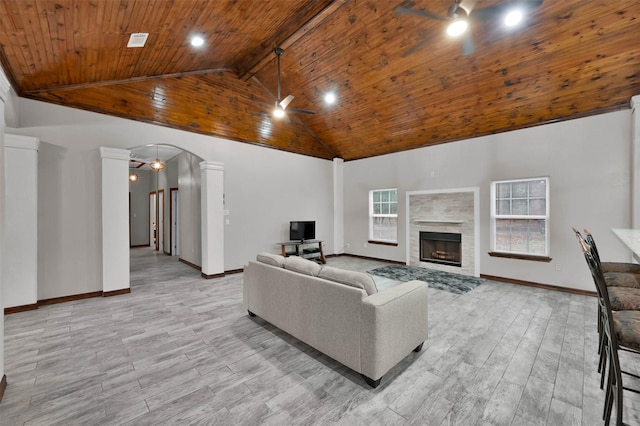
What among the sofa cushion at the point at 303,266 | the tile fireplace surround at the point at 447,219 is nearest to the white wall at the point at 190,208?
the sofa cushion at the point at 303,266

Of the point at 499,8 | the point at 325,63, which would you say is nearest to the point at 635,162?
the point at 499,8

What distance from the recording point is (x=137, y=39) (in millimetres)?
3250

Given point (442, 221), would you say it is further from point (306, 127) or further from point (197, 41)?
point (197, 41)

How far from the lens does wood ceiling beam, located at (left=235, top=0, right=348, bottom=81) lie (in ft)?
12.1

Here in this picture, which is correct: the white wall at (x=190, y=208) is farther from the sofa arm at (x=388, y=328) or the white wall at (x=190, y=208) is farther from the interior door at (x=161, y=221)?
the sofa arm at (x=388, y=328)

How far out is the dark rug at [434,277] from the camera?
4.71 metres

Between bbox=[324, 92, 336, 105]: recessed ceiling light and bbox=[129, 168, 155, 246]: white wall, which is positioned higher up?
bbox=[324, 92, 336, 105]: recessed ceiling light

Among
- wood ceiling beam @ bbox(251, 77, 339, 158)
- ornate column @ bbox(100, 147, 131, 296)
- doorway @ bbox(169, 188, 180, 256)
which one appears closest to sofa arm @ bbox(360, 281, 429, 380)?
ornate column @ bbox(100, 147, 131, 296)

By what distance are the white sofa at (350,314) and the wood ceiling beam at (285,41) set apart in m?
3.44

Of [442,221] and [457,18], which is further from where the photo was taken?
[442,221]

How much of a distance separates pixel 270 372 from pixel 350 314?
873mm

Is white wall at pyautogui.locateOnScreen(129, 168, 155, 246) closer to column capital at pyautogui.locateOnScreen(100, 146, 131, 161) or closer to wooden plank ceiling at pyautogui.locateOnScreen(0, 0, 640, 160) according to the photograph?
wooden plank ceiling at pyautogui.locateOnScreen(0, 0, 640, 160)

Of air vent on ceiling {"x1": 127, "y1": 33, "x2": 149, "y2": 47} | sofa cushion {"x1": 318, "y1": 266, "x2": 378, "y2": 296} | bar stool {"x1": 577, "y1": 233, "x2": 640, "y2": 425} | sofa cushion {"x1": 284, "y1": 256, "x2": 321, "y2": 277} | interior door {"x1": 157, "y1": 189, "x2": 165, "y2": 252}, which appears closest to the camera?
bar stool {"x1": 577, "y1": 233, "x2": 640, "y2": 425}

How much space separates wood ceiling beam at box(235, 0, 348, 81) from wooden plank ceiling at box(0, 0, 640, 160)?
2 centimetres
